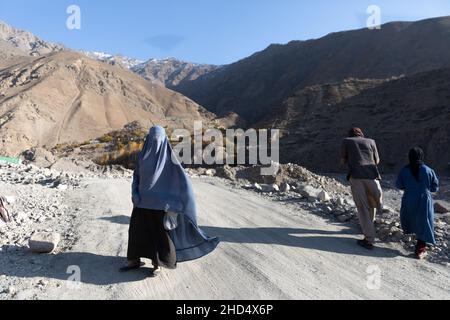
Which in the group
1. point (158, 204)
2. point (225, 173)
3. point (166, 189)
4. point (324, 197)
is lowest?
point (225, 173)

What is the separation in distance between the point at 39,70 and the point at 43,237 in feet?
201

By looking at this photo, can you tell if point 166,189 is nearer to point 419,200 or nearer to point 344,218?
point 419,200

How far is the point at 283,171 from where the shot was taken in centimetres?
1349

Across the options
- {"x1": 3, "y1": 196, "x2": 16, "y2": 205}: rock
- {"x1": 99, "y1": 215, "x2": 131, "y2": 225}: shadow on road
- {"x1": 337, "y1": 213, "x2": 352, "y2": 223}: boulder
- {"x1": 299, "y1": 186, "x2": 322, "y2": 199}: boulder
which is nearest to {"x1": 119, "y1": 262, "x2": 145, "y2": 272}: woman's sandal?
{"x1": 99, "y1": 215, "x2": 131, "y2": 225}: shadow on road

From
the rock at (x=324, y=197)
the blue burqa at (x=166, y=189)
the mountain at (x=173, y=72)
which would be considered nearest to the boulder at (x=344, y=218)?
the rock at (x=324, y=197)

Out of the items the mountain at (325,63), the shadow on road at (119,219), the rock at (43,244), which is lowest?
the shadow on road at (119,219)

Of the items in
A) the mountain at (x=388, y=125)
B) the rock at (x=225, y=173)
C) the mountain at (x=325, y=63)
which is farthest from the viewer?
the mountain at (x=325, y=63)

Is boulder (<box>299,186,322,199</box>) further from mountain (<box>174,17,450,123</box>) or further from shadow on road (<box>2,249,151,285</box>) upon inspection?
mountain (<box>174,17,450,123</box>)

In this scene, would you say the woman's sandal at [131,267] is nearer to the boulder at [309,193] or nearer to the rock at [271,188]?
the boulder at [309,193]

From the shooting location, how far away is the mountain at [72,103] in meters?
45.9

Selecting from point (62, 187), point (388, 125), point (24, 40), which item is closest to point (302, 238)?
point (62, 187)

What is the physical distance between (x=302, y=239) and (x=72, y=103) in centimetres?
5504

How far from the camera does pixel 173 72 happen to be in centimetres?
16475

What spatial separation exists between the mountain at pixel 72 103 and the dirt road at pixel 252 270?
113ft
